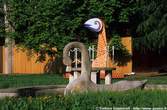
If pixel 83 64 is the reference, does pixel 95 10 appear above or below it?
above

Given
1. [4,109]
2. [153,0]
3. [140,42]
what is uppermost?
[153,0]

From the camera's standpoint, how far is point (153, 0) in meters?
30.5

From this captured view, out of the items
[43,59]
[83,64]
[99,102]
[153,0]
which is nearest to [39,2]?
[43,59]

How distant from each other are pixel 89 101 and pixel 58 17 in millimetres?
22154

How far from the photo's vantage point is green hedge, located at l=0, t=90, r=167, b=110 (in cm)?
923

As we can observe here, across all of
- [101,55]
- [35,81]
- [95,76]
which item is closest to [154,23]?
[35,81]

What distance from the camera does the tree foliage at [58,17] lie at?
32.1 m

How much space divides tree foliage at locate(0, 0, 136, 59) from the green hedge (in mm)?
20980

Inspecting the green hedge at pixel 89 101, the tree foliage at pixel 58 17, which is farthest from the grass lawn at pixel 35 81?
the green hedge at pixel 89 101

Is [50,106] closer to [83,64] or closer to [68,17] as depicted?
[83,64]

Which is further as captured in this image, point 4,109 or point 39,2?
point 39,2

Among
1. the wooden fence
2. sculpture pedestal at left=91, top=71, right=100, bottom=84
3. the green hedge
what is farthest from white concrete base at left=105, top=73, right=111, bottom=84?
the wooden fence

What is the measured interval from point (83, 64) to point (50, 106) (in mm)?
5422

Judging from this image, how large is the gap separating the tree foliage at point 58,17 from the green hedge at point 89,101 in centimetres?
2098
